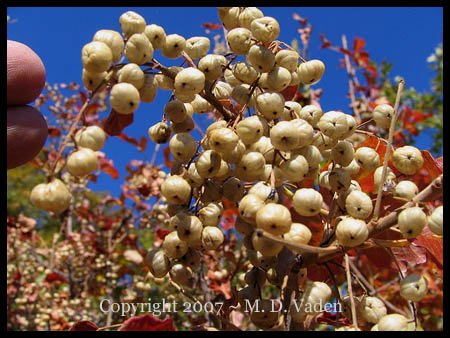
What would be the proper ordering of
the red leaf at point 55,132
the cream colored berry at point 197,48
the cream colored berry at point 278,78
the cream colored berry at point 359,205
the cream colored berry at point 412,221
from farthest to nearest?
the red leaf at point 55,132 → the cream colored berry at point 197,48 → the cream colored berry at point 278,78 → the cream colored berry at point 359,205 → the cream colored berry at point 412,221

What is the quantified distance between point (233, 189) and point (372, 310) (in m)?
0.32

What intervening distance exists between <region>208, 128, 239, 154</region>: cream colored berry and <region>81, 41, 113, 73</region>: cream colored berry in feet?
0.72

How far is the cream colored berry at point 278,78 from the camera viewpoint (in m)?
0.87

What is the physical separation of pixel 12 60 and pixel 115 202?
2791 millimetres

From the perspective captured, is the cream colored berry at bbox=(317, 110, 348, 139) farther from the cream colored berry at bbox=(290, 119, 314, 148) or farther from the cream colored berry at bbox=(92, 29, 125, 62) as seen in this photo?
the cream colored berry at bbox=(92, 29, 125, 62)

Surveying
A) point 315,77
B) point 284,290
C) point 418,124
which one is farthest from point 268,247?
point 418,124

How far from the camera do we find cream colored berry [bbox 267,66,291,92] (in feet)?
2.85

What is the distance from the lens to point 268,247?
0.72 metres

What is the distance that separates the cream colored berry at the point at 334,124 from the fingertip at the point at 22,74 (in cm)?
62

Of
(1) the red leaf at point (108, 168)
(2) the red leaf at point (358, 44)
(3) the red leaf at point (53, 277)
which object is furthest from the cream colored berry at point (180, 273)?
(2) the red leaf at point (358, 44)

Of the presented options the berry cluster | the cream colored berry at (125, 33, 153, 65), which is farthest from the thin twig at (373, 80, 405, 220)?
the cream colored berry at (125, 33, 153, 65)

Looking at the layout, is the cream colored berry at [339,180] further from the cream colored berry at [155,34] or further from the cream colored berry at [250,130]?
the cream colored berry at [155,34]

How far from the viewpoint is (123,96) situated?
75cm
